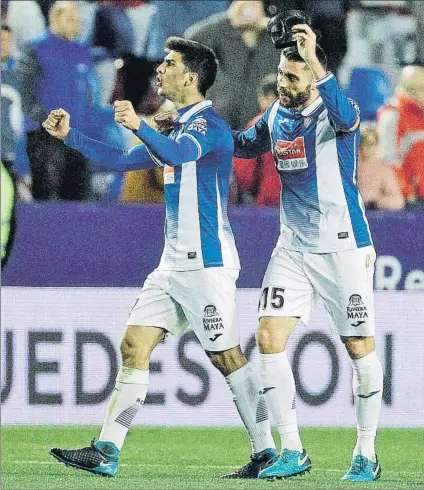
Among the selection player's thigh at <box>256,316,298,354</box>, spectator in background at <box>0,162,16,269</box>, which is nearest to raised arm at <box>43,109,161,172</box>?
player's thigh at <box>256,316,298,354</box>

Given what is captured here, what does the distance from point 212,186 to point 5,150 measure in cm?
369

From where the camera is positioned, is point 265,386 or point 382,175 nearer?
point 265,386

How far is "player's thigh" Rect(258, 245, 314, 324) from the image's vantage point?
5988 mm

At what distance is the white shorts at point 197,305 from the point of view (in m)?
6.02

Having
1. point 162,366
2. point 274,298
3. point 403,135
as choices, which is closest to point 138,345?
point 274,298

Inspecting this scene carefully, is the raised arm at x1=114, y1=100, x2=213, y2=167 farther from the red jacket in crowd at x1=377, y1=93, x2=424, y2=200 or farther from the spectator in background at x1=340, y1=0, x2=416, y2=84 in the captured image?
the spectator in background at x1=340, y1=0, x2=416, y2=84

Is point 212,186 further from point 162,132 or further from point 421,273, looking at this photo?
point 421,273

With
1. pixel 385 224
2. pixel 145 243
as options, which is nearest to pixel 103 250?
pixel 145 243

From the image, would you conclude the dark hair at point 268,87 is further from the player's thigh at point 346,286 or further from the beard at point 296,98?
the player's thigh at point 346,286

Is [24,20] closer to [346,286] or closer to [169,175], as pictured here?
[169,175]

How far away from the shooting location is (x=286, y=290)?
6.00m

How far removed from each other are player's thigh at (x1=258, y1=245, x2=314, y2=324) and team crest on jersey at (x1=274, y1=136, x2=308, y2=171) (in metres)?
0.38

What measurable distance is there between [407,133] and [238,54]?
4.49ft

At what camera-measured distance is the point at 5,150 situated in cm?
942
